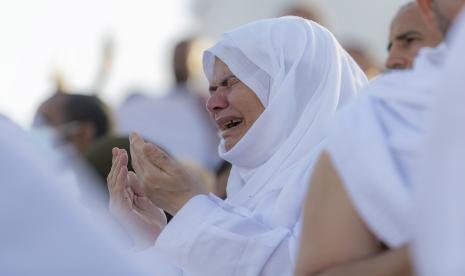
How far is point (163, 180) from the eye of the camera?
4586 mm

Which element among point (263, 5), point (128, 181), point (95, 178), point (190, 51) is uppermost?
point (128, 181)

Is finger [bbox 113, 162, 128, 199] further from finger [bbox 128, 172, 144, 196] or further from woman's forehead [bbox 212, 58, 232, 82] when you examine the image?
woman's forehead [bbox 212, 58, 232, 82]

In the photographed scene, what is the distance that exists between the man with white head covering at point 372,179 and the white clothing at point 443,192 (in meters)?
0.53

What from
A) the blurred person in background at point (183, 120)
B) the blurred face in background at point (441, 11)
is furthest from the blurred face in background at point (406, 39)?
the blurred person in background at point (183, 120)

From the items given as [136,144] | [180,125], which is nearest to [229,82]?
[136,144]

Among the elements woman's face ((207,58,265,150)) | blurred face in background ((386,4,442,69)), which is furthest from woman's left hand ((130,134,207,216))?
blurred face in background ((386,4,442,69))

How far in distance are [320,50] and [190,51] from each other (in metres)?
4.15

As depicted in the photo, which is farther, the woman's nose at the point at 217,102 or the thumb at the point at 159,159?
the woman's nose at the point at 217,102

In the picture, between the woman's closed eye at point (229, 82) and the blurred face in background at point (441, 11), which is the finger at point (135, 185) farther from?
the blurred face in background at point (441, 11)

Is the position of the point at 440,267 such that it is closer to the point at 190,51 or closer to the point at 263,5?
the point at 190,51

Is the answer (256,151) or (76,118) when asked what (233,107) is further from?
(76,118)

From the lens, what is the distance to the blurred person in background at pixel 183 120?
897 centimetres

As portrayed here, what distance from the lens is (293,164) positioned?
15.1 feet

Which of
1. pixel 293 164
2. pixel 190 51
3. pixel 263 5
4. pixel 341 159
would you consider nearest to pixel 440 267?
pixel 341 159
